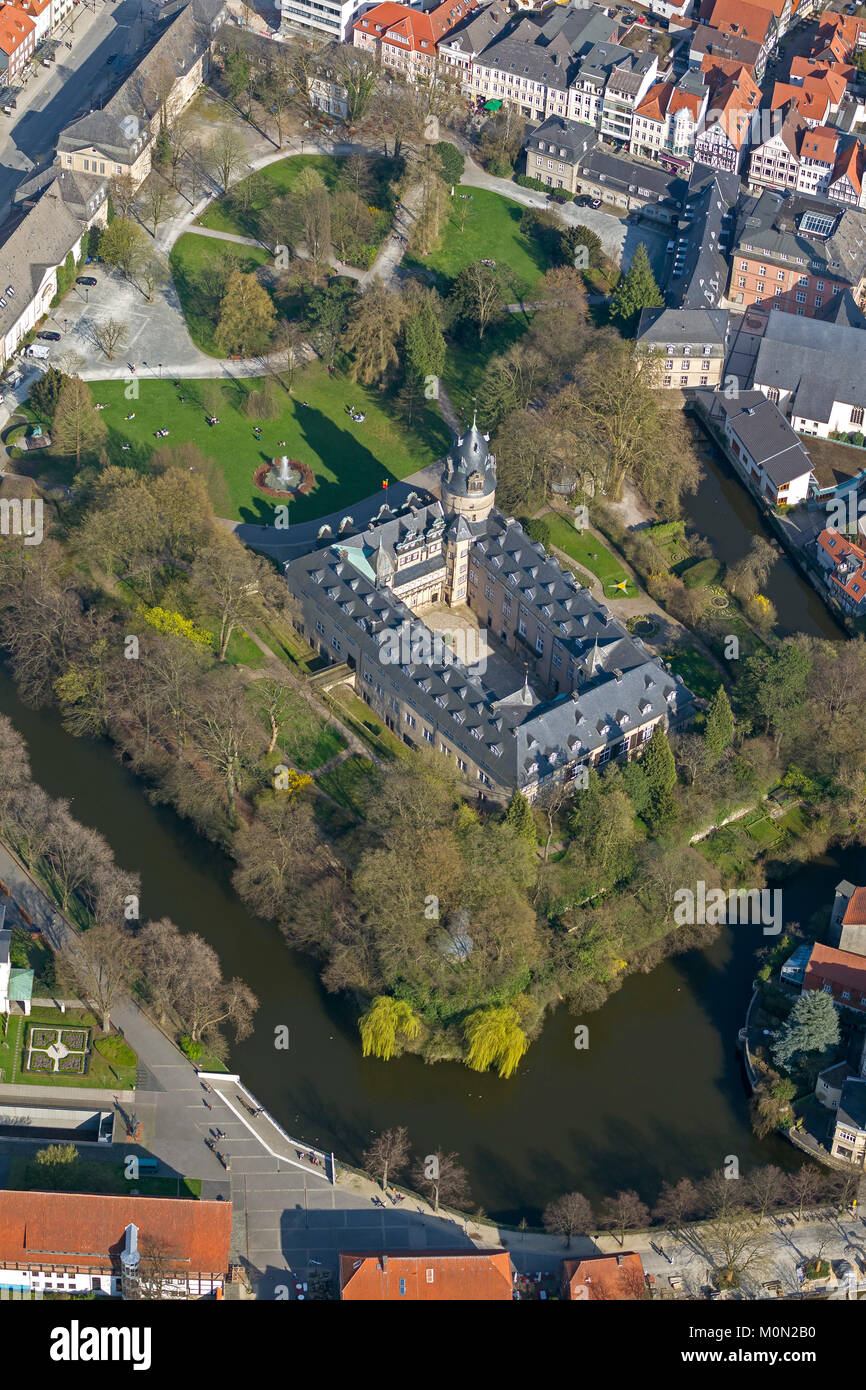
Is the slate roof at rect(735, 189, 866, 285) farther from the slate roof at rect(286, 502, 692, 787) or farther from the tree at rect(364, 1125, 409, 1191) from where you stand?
the tree at rect(364, 1125, 409, 1191)

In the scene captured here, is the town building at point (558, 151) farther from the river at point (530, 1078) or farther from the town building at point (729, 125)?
the river at point (530, 1078)

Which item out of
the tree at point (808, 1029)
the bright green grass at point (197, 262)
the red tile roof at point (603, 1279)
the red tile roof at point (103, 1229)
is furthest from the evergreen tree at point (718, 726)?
the bright green grass at point (197, 262)

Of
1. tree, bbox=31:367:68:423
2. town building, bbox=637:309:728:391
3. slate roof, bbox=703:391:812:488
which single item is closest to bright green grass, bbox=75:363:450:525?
tree, bbox=31:367:68:423

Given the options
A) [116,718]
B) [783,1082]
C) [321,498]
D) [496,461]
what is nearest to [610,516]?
[496,461]

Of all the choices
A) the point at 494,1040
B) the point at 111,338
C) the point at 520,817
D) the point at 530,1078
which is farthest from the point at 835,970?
the point at 111,338

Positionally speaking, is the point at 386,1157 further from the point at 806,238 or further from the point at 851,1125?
the point at 806,238

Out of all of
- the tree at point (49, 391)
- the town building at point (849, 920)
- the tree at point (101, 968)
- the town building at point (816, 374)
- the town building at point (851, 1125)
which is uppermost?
the town building at point (816, 374)

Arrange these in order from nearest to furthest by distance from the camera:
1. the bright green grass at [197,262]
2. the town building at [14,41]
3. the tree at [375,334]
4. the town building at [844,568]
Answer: the town building at [844,568], the tree at [375,334], the bright green grass at [197,262], the town building at [14,41]
